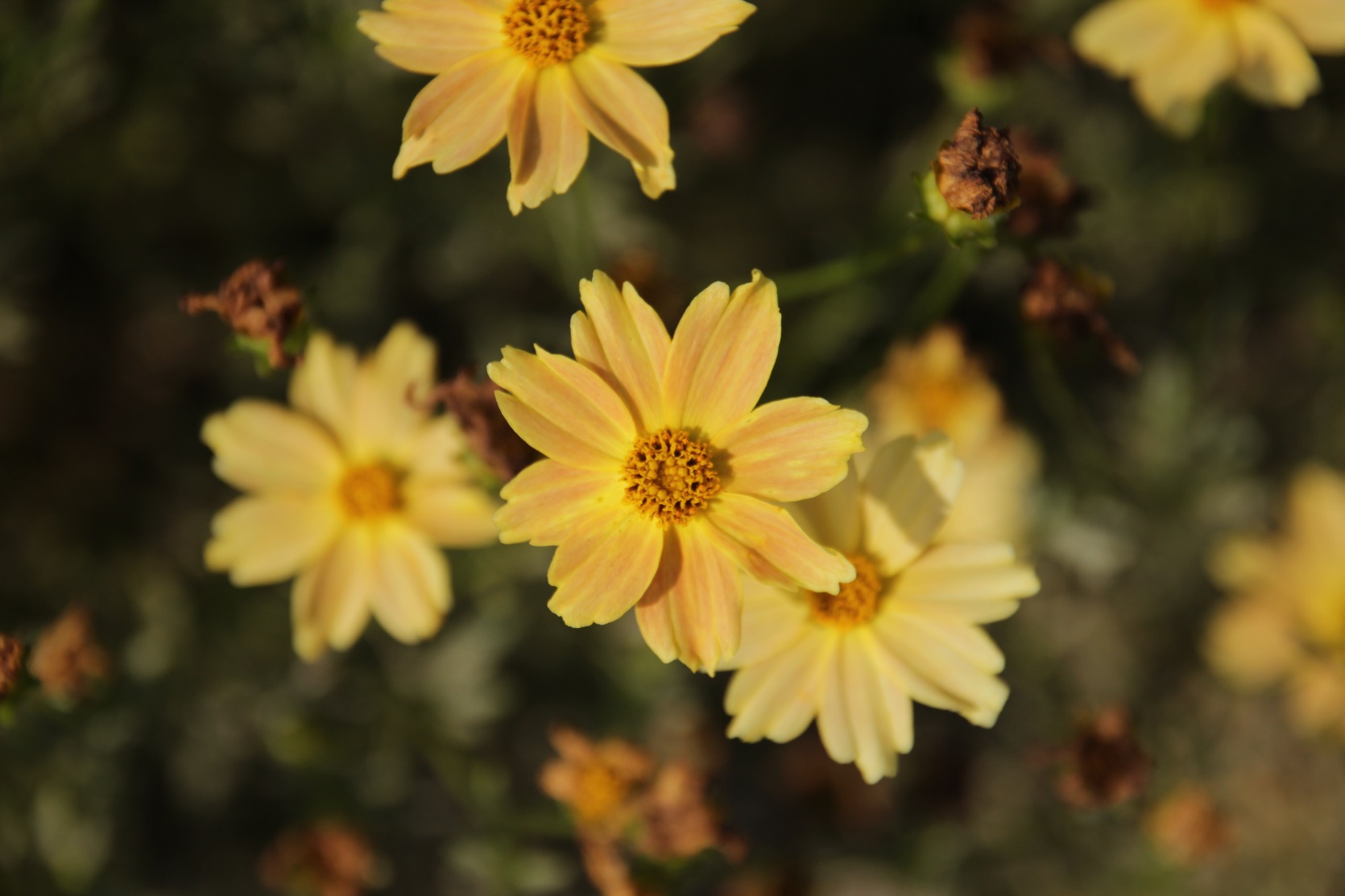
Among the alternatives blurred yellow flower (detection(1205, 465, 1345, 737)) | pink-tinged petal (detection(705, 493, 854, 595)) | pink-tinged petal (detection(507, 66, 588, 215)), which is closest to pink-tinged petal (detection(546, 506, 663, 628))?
pink-tinged petal (detection(705, 493, 854, 595))

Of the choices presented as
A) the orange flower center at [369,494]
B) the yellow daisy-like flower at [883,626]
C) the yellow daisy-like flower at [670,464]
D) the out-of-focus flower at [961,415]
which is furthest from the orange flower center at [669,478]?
the out-of-focus flower at [961,415]

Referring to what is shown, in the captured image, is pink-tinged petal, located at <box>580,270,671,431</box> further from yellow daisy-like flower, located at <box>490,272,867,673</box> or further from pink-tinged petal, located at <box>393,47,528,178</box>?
pink-tinged petal, located at <box>393,47,528,178</box>

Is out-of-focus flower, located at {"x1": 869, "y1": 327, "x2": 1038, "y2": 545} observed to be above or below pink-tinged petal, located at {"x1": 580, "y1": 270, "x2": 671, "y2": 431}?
below

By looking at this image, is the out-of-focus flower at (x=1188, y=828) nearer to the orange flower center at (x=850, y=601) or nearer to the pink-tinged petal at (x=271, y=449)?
the orange flower center at (x=850, y=601)

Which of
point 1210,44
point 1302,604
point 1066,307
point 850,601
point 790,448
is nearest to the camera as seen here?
point 790,448

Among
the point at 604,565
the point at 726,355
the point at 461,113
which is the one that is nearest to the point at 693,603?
the point at 604,565

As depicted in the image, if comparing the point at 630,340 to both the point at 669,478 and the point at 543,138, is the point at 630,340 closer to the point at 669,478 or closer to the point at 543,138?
the point at 669,478
